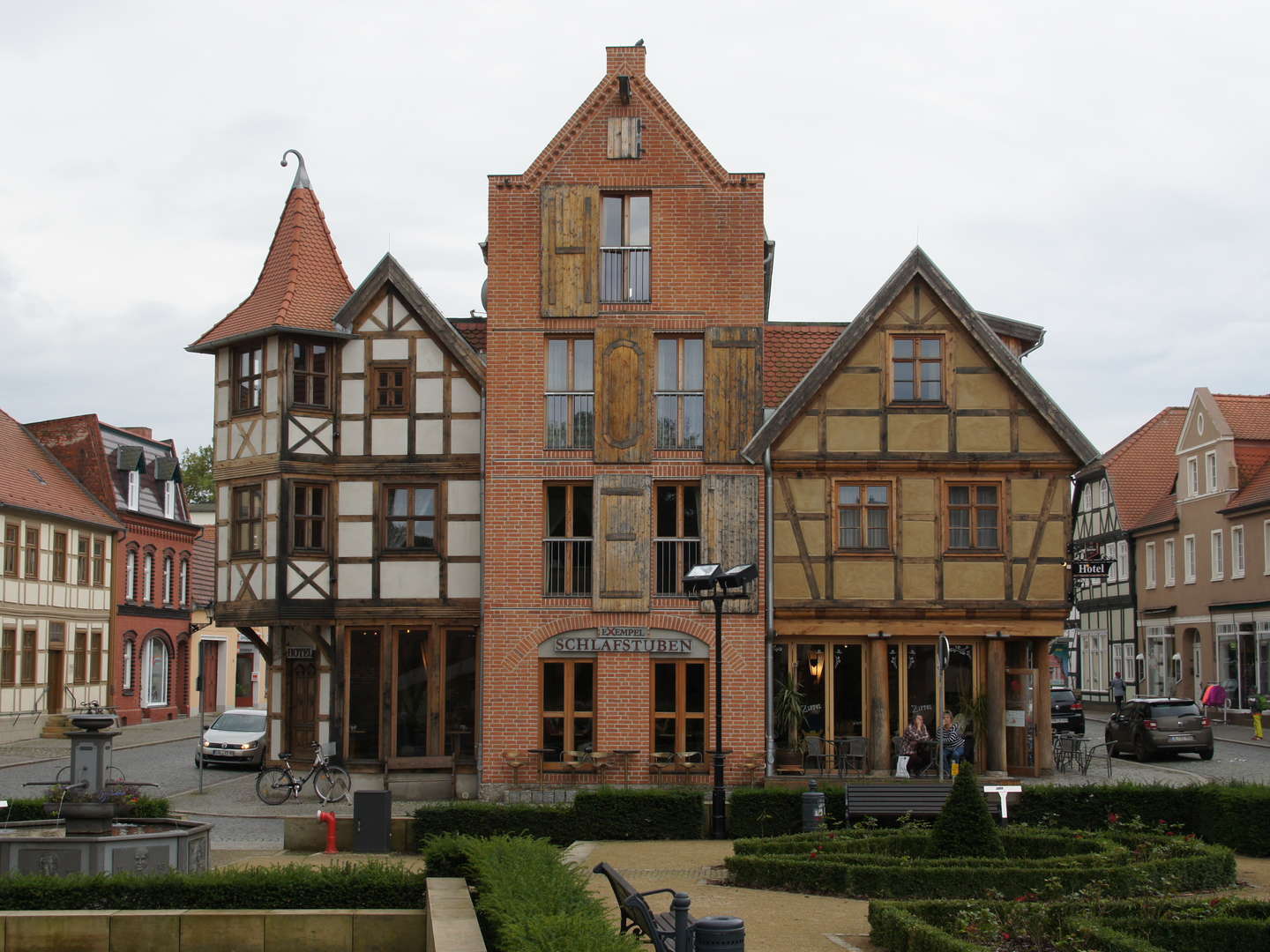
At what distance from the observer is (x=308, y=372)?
30.1 m

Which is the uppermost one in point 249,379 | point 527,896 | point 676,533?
point 249,379

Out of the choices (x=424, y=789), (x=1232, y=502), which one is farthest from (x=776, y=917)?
(x=1232, y=502)

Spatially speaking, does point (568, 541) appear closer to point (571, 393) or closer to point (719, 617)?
point (571, 393)

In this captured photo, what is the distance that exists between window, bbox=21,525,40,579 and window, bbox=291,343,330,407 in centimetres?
1845

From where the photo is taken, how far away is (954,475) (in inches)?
1131

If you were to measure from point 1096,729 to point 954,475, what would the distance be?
2151 centimetres

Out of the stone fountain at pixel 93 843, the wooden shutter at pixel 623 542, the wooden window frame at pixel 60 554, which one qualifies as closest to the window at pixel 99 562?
the wooden window frame at pixel 60 554

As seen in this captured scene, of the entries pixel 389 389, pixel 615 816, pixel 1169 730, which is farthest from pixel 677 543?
pixel 1169 730

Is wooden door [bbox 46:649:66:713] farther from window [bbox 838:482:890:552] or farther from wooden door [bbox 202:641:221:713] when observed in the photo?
window [bbox 838:482:890:552]

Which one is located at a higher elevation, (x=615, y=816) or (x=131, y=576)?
(x=131, y=576)

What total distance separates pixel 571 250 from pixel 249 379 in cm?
697

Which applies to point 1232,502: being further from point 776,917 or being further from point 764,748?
point 776,917

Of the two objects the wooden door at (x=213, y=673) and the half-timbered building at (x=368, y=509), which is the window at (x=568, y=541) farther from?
the wooden door at (x=213, y=673)

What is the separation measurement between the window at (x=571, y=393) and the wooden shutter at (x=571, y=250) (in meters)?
0.64
